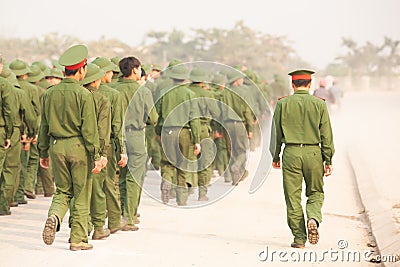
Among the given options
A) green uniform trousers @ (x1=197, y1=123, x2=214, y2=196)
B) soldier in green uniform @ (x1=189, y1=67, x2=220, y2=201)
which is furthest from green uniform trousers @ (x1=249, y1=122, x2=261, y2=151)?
soldier in green uniform @ (x1=189, y1=67, x2=220, y2=201)

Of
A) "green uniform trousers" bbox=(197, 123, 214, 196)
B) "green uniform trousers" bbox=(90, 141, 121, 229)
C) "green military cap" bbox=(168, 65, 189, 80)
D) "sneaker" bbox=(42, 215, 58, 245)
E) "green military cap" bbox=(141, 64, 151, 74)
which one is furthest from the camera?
"green military cap" bbox=(141, 64, 151, 74)

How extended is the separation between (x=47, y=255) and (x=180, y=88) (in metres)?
4.10

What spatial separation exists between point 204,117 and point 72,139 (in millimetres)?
4868

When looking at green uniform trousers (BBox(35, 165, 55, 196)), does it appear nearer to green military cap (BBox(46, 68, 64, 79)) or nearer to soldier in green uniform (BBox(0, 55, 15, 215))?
green military cap (BBox(46, 68, 64, 79))

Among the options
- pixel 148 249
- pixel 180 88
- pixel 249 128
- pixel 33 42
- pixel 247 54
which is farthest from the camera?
pixel 247 54

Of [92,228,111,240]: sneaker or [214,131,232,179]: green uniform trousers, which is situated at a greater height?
[92,228,111,240]: sneaker

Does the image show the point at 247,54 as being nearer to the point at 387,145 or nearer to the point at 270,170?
the point at 387,145

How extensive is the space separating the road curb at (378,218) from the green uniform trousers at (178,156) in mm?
2571

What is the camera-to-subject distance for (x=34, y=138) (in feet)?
39.2

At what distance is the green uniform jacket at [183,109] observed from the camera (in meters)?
11.5

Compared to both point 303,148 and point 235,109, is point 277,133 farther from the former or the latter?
point 235,109

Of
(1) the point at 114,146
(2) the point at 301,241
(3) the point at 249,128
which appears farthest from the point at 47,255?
(3) the point at 249,128

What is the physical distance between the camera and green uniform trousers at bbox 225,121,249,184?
47.0 ft

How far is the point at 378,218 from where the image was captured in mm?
10383
